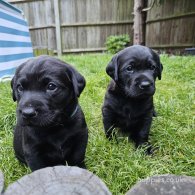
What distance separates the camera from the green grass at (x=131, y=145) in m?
2.17

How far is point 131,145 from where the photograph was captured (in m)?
2.75

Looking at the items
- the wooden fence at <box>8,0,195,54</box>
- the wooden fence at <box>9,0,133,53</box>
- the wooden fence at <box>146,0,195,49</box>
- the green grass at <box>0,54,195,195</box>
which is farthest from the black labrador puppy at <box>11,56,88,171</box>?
the wooden fence at <box>9,0,133,53</box>

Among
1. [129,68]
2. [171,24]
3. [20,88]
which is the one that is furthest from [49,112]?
[171,24]

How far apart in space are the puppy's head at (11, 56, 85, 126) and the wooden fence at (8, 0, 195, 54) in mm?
8364

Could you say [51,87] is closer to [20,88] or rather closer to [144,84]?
[20,88]

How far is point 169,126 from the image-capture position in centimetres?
296

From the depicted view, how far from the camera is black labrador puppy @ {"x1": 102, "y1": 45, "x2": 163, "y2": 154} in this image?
8.25 feet

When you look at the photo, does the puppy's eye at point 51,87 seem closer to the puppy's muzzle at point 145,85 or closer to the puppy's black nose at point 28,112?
the puppy's black nose at point 28,112

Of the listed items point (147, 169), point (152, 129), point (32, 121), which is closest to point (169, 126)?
point (152, 129)

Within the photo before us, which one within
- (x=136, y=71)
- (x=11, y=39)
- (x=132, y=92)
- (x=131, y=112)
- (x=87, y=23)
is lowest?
(x=131, y=112)

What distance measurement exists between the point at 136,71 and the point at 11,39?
4.06 m

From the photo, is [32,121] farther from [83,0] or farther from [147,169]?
[83,0]

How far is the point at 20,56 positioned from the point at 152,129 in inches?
170

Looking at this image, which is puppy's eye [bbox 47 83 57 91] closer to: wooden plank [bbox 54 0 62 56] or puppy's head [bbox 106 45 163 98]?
puppy's head [bbox 106 45 163 98]
